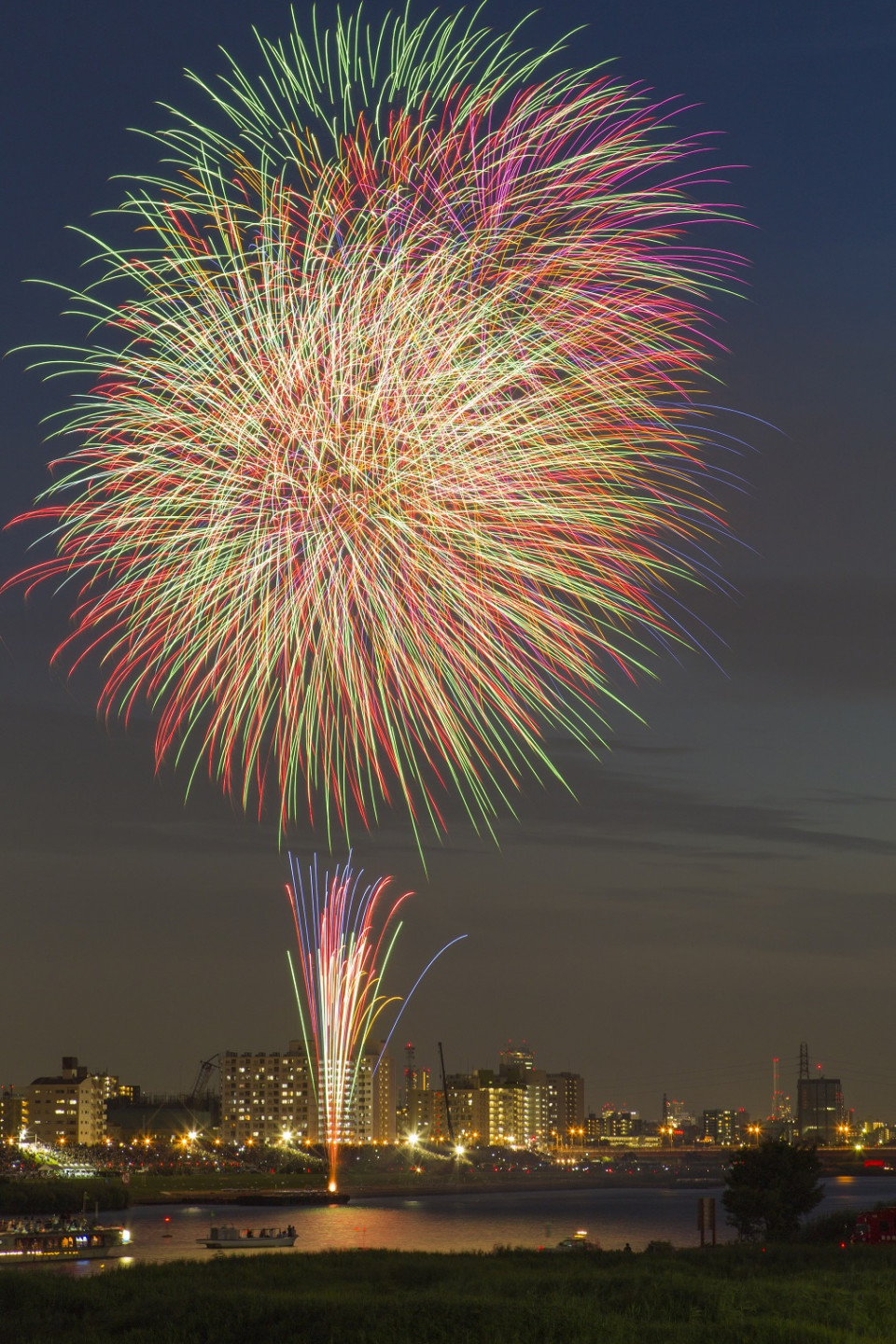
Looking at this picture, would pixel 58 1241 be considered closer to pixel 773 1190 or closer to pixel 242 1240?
pixel 242 1240

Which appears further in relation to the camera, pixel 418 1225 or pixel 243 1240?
pixel 418 1225

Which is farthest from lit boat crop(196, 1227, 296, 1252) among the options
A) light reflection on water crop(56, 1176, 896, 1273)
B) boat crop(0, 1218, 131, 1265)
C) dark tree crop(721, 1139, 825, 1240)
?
dark tree crop(721, 1139, 825, 1240)

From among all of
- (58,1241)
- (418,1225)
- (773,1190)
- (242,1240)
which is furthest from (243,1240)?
(773,1190)

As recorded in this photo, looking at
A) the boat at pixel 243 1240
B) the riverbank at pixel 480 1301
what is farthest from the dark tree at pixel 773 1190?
the boat at pixel 243 1240

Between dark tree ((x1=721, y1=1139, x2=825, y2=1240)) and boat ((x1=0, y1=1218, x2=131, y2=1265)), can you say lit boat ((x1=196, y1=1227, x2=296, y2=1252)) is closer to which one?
boat ((x1=0, y1=1218, x2=131, y2=1265))

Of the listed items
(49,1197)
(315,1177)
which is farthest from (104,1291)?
(315,1177)

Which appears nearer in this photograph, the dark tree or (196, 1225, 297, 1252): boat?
the dark tree

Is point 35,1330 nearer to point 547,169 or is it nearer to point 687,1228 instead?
point 547,169
